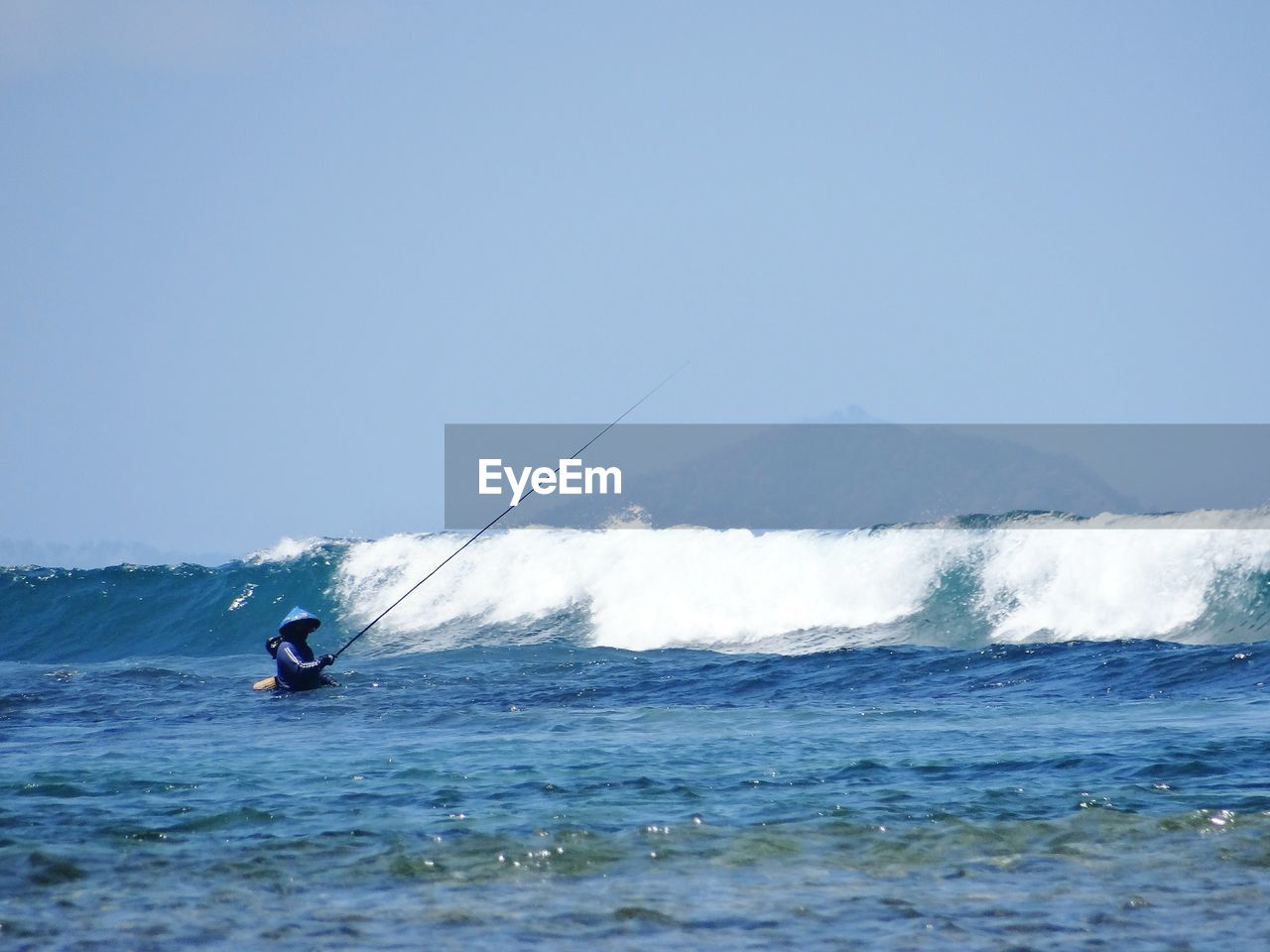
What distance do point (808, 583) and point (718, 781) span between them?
18.1 m

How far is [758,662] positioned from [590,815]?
10739 millimetres

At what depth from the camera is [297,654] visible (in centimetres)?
1741

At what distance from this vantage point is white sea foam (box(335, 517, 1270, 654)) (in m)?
23.2

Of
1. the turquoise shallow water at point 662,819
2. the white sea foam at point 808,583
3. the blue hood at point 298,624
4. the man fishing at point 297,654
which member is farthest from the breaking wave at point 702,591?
the blue hood at point 298,624

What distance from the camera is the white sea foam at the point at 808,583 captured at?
23250 mm

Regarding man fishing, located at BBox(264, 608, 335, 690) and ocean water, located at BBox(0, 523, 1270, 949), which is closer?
ocean water, located at BBox(0, 523, 1270, 949)

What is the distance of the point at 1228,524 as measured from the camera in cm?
2430

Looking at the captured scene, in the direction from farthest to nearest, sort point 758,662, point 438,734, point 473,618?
point 473,618, point 758,662, point 438,734

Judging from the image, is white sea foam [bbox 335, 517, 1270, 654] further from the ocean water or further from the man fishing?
the man fishing

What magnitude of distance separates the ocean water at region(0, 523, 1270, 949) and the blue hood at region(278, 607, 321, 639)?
84 centimetres

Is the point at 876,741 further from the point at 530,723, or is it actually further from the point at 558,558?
the point at 558,558

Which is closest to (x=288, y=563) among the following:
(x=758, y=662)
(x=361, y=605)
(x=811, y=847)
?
(x=361, y=605)

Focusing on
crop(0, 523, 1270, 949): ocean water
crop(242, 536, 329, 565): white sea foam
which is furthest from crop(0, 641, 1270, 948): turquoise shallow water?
crop(242, 536, 329, 565): white sea foam

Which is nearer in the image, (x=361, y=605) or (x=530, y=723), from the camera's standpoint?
(x=530, y=723)
